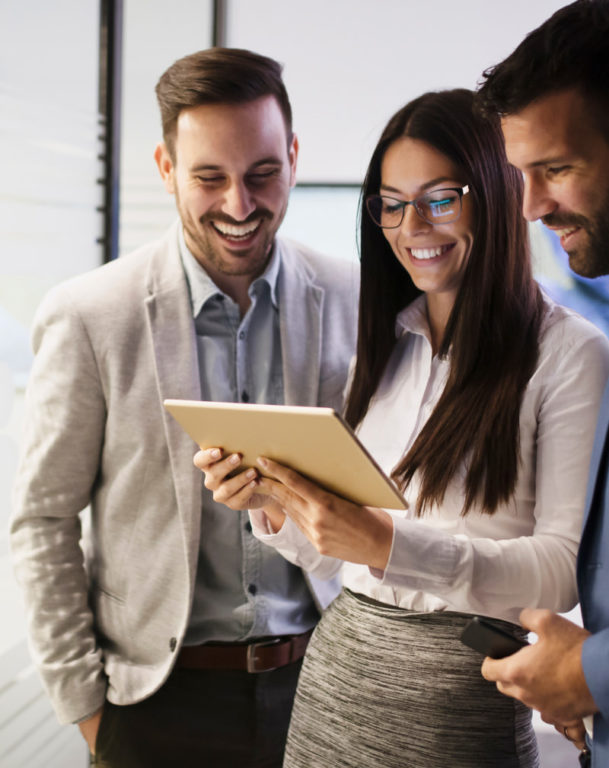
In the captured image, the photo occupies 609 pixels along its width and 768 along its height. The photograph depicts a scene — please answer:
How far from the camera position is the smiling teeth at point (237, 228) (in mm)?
2023

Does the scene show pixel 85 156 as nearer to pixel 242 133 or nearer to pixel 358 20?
pixel 242 133

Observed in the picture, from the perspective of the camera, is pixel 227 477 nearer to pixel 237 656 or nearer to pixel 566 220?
pixel 237 656

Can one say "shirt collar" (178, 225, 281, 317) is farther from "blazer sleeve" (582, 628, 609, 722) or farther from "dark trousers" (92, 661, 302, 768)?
"blazer sleeve" (582, 628, 609, 722)

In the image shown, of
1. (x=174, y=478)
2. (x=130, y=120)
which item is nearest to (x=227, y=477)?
(x=174, y=478)

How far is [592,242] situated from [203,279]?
1012 millimetres

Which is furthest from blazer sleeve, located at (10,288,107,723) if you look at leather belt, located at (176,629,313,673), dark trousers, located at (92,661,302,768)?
leather belt, located at (176,629,313,673)

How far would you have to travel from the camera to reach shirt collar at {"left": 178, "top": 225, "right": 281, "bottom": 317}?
204 centimetres

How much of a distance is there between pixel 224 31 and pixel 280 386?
2.38 m

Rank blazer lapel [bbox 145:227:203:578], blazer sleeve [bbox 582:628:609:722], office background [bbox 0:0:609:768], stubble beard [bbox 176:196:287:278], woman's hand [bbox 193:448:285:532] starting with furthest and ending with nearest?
office background [bbox 0:0:609:768] → stubble beard [bbox 176:196:287:278] → blazer lapel [bbox 145:227:203:578] → woman's hand [bbox 193:448:285:532] → blazer sleeve [bbox 582:628:609:722]

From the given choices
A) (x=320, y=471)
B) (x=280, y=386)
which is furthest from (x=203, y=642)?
→ (x=320, y=471)

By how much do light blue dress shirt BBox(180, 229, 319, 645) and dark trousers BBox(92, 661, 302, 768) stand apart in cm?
11

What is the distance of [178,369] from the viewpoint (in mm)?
1965

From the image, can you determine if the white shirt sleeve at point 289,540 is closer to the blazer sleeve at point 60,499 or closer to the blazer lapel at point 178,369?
the blazer lapel at point 178,369

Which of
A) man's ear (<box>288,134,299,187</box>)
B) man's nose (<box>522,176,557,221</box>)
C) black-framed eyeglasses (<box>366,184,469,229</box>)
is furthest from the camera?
man's ear (<box>288,134,299,187</box>)
